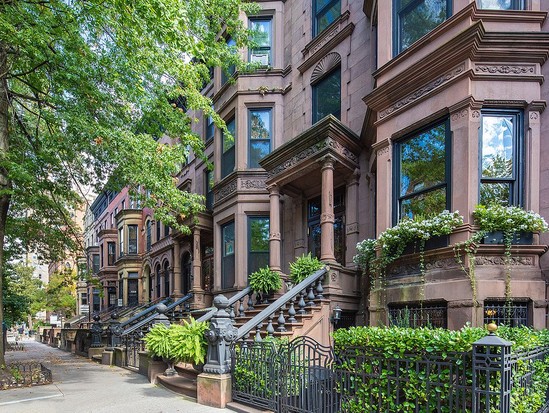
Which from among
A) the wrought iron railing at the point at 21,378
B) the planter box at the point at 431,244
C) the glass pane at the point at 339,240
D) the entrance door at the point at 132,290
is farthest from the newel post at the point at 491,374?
the entrance door at the point at 132,290

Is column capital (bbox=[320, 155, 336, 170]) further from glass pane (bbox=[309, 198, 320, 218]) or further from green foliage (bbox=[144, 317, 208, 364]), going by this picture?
green foliage (bbox=[144, 317, 208, 364])

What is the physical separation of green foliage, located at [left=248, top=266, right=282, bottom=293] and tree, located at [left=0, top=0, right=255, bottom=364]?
283 cm

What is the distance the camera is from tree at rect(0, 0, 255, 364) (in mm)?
8102

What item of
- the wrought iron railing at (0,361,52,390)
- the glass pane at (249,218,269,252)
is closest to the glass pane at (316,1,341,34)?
the glass pane at (249,218,269,252)

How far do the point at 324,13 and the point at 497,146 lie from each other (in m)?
7.88

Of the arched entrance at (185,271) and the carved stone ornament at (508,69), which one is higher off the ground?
the carved stone ornament at (508,69)

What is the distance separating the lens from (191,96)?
427 inches

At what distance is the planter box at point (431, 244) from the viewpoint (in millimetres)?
7037

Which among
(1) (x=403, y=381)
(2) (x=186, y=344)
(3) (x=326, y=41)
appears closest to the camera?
(1) (x=403, y=381)

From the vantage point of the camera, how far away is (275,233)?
11.7m

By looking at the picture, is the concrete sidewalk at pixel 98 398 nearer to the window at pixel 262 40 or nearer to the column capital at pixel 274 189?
the column capital at pixel 274 189

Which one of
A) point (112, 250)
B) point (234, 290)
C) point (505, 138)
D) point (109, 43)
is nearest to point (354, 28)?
point (505, 138)

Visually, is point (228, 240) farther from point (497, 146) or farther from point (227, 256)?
point (497, 146)

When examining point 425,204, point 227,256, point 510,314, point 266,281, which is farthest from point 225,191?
point 510,314
